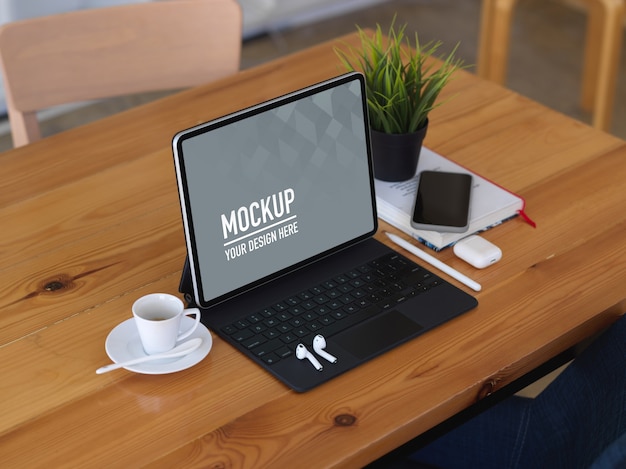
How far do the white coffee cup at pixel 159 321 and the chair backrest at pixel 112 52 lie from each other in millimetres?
789

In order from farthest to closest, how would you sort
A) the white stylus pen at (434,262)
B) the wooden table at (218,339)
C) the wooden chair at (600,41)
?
the wooden chair at (600,41) → the white stylus pen at (434,262) → the wooden table at (218,339)

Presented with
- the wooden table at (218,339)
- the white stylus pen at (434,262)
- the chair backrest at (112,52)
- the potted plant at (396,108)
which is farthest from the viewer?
the chair backrest at (112,52)

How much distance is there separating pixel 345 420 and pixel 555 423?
391 millimetres

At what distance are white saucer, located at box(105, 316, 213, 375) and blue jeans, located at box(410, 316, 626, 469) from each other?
1.30 ft

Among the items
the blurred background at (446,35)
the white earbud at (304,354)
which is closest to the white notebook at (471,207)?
the white earbud at (304,354)

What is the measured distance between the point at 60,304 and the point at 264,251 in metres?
0.28

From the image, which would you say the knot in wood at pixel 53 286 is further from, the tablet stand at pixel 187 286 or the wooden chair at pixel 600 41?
the wooden chair at pixel 600 41

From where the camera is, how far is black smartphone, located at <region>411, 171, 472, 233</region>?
129 cm

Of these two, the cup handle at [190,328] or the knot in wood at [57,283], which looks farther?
the knot in wood at [57,283]

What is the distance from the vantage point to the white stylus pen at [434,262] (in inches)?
47.6

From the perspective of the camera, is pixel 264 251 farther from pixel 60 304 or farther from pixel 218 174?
pixel 60 304

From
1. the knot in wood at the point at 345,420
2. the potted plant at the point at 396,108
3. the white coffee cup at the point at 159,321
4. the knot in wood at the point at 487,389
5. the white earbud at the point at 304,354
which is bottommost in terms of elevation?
the knot in wood at the point at 487,389

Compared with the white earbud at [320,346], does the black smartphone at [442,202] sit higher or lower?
higher

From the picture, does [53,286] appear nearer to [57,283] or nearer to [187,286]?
[57,283]
